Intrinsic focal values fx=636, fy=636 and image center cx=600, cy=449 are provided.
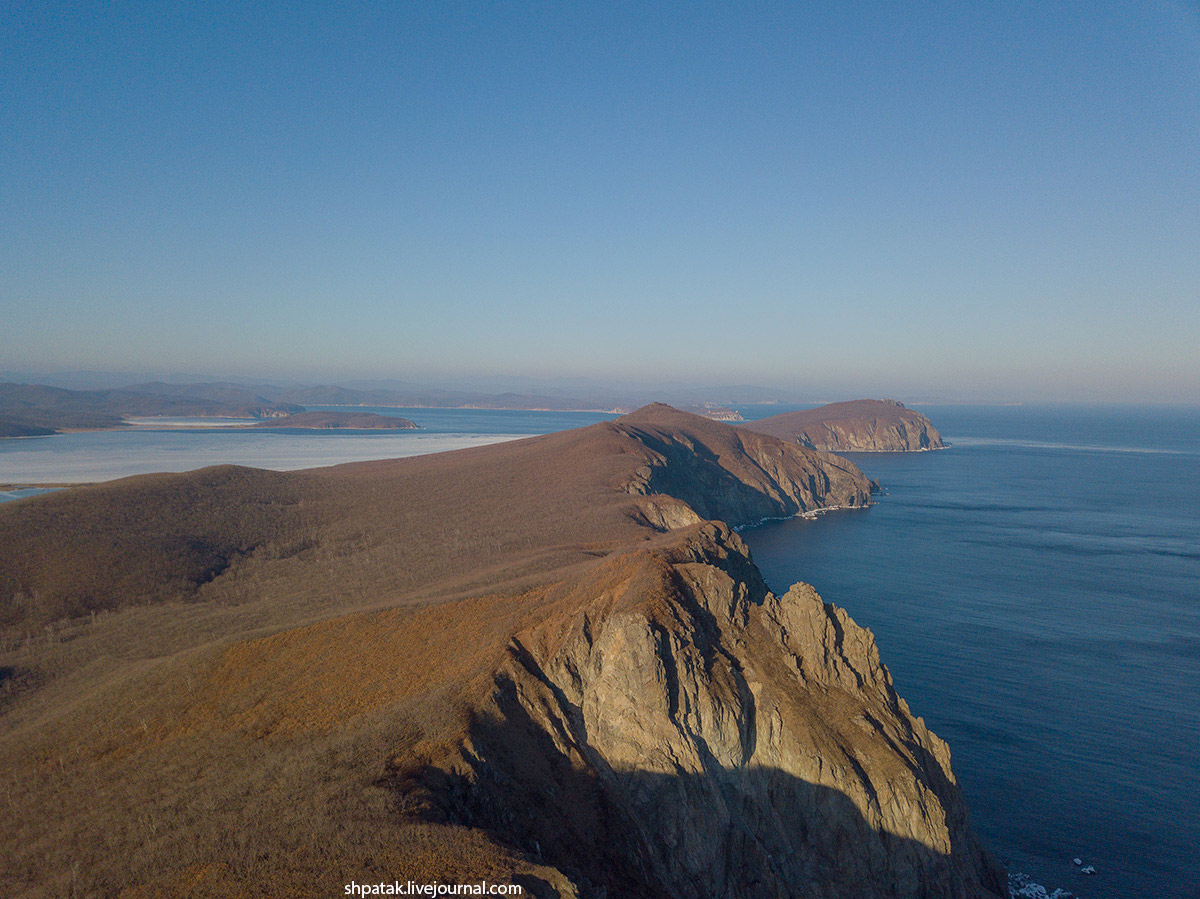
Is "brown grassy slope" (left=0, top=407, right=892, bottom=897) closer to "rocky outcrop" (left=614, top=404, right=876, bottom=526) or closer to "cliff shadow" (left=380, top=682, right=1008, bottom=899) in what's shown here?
"cliff shadow" (left=380, top=682, right=1008, bottom=899)

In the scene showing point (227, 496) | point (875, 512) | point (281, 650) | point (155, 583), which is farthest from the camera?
point (875, 512)

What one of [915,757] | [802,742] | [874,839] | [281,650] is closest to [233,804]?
[281,650]

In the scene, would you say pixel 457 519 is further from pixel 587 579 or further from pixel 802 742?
pixel 802 742

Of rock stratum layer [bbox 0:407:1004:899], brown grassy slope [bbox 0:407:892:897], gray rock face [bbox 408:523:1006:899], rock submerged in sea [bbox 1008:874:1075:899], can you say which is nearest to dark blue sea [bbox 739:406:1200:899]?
rock submerged in sea [bbox 1008:874:1075:899]

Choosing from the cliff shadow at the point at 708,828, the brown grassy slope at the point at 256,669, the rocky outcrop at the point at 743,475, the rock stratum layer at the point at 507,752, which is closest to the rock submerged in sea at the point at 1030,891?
the rock stratum layer at the point at 507,752

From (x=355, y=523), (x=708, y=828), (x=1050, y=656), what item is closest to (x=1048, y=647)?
(x=1050, y=656)

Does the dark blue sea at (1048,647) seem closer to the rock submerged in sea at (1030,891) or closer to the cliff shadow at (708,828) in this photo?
the rock submerged in sea at (1030,891)
